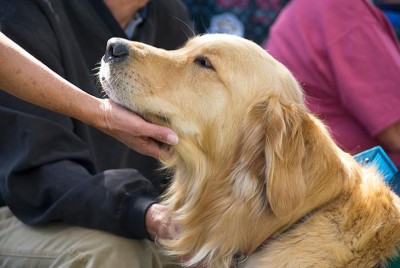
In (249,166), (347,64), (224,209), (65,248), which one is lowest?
(65,248)

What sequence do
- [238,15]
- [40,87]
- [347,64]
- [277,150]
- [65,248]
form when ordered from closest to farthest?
[277,150] → [40,87] → [65,248] → [347,64] → [238,15]

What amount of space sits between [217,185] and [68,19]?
104 centimetres

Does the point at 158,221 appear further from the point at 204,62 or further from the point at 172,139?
the point at 204,62

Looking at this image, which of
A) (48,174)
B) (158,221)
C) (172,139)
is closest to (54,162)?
(48,174)

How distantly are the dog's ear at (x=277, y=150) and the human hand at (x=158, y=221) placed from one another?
17.7 inches

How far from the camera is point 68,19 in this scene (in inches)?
123

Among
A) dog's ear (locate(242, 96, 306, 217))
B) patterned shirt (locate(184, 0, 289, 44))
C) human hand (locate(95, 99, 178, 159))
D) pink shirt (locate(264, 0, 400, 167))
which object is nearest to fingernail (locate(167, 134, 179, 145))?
human hand (locate(95, 99, 178, 159))

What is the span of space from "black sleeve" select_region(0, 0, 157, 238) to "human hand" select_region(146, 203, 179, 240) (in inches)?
1.0

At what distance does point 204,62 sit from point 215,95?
0.13 metres

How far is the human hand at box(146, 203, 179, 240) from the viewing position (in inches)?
109

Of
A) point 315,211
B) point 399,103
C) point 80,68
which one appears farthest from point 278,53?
point 315,211

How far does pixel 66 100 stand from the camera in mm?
2641

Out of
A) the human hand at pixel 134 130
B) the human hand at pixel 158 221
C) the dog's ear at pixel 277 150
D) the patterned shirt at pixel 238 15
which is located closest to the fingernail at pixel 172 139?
the human hand at pixel 134 130

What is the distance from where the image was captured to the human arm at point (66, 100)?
8.31 feet
